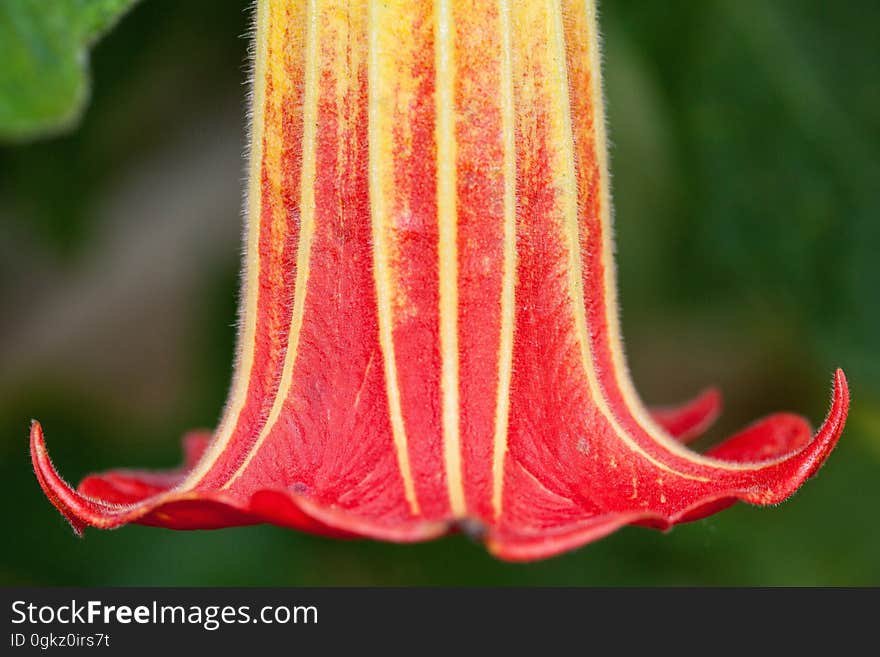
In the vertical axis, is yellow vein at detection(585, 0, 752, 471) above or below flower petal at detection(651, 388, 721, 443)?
above

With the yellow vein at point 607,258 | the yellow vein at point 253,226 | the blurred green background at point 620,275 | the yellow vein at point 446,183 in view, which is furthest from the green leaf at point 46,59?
the blurred green background at point 620,275

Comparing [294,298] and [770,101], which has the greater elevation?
[770,101]

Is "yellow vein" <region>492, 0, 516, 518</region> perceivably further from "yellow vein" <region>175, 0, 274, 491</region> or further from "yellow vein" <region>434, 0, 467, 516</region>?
"yellow vein" <region>175, 0, 274, 491</region>

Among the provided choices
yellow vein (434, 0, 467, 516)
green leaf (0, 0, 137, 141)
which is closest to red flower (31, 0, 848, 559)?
yellow vein (434, 0, 467, 516)

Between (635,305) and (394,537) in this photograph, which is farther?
(635,305)

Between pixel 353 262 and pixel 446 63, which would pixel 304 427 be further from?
pixel 446 63

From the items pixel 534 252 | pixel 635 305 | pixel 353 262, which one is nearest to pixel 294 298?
pixel 353 262
